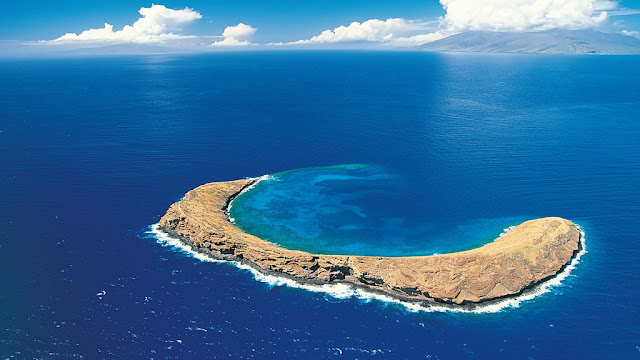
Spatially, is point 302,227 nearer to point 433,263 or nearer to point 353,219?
point 353,219

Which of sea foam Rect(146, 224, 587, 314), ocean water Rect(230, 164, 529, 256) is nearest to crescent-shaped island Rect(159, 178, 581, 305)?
sea foam Rect(146, 224, 587, 314)

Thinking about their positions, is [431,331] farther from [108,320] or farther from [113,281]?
Answer: [113,281]

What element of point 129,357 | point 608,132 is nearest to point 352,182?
point 129,357

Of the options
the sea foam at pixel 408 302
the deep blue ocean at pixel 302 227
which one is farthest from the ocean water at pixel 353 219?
the sea foam at pixel 408 302

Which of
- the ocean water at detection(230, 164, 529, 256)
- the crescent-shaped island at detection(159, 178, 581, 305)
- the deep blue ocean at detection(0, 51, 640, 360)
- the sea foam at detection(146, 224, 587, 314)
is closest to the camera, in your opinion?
the deep blue ocean at detection(0, 51, 640, 360)

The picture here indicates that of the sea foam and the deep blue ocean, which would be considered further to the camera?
the sea foam

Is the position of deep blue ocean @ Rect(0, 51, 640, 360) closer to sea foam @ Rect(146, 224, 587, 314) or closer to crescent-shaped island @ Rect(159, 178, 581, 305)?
sea foam @ Rect(146, 224, 587, 314)
